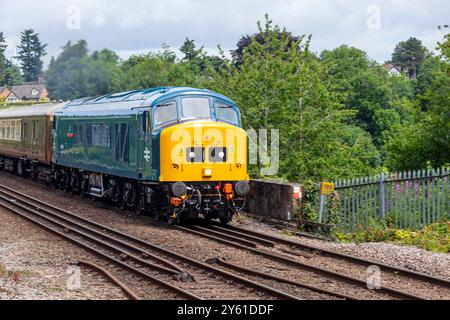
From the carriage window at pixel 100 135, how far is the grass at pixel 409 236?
312 inches

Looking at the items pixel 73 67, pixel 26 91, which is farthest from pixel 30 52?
pixel 73 67

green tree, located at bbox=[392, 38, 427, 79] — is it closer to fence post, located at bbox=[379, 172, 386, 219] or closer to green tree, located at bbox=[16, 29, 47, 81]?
green tree, located at bbox=[16, 29, 47, 81]

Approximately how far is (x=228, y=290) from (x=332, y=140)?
17.5m

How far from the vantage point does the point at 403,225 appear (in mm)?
17172

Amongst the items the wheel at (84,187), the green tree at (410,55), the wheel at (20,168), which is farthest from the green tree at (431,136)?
the green tree at (410,55)

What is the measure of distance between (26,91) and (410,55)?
2767 inches

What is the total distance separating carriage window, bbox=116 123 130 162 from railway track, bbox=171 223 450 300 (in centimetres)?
303

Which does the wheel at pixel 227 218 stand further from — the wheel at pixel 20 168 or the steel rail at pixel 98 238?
the wheel at pixel 20 168

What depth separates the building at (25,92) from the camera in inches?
5399

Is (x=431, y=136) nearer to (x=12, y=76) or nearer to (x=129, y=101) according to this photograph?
(x=129, y=101)

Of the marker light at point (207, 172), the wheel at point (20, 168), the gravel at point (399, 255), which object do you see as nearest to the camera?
the gravel at point (399, 255)

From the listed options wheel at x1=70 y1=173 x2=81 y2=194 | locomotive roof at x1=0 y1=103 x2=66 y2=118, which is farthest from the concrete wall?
locomotive roof at x1=0 y1=103 x2=66 y2=118
